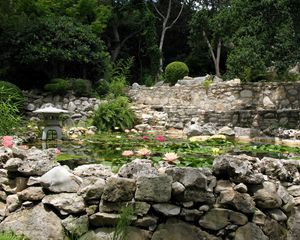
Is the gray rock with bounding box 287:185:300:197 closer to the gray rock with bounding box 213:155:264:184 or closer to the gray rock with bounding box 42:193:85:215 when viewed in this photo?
the gray rock with bounding box 213:155:264:184

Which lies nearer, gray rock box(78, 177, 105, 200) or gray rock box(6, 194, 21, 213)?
gray rock box(78, 177, 105, 200)

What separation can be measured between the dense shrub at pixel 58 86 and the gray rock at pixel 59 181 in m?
10.3

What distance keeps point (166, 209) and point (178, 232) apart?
0.58ft

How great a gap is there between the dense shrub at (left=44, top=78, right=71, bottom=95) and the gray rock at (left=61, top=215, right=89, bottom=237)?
10542 millimetres

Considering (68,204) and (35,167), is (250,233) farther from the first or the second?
(35,167)

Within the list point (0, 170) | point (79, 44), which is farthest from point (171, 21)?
point (0, 170)

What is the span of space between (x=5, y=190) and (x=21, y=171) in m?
0.24

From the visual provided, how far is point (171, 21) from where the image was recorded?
82.8ft

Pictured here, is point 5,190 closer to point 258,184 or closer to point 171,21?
point 258,184

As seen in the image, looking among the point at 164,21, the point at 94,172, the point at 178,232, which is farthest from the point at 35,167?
the point at 164,21

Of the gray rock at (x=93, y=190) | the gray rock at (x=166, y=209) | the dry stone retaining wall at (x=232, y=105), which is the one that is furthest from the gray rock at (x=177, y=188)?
the dry stone retaining wall at (x=232, y=105)

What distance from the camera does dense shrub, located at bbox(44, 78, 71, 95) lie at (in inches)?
509

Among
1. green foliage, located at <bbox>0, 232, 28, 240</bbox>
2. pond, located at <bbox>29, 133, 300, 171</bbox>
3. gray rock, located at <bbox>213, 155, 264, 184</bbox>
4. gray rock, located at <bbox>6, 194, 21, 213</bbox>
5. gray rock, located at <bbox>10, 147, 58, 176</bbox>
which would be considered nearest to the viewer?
green foliage, located at <bbox>0, 232, 28, 240</bbox>

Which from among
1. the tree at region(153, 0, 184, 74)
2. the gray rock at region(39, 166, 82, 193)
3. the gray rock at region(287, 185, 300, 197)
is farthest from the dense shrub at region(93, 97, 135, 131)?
the tree at region(153, 0, 184, 74)
